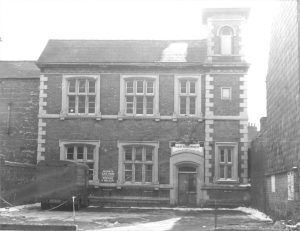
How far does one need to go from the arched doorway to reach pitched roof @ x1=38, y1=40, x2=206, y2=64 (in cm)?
590

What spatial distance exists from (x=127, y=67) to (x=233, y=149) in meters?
7.16

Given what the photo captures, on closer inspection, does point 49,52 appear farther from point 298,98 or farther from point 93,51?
point 298,98

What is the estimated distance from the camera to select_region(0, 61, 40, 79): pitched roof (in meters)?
31.1

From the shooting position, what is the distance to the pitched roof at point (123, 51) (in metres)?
28.0

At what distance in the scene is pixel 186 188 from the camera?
27.1m

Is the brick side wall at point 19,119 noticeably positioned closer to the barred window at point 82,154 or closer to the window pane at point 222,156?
the barred window at point 82,154

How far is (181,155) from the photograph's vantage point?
2697 centimetres

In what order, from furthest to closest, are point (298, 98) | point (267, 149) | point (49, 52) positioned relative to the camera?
point (49, 52) < point (267, 149) < point (298, 98)

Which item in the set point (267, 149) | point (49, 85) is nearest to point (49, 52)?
point (49, 85)

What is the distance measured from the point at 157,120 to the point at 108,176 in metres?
3.95

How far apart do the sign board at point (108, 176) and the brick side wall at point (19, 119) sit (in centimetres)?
523

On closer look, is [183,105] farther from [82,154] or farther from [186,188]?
[82,154]

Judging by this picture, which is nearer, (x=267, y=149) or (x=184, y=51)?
(x=267, y=149)

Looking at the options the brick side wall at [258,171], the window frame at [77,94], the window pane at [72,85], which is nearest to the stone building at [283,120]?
the brick side wall at [258,171]
